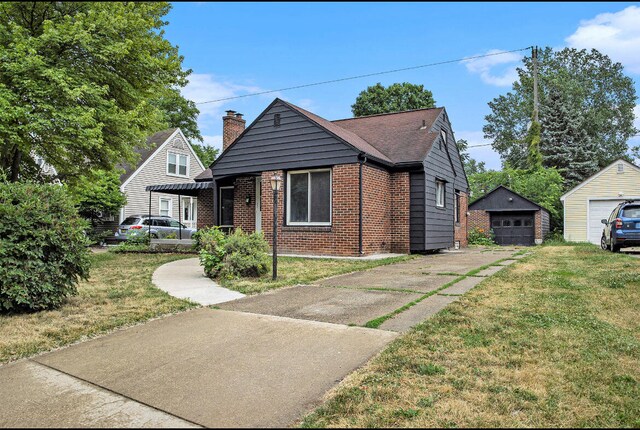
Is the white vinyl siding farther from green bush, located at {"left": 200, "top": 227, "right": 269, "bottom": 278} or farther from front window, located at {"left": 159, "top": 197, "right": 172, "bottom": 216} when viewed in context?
front window, located at {"left": 159, "top": 197, "right": 172, "bottom": 216}

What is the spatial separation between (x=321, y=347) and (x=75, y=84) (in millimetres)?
8526

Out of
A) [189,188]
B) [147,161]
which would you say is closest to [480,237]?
[189,188]

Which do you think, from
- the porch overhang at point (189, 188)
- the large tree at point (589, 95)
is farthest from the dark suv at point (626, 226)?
the large tree at point (589, 95)

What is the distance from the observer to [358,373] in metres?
3.27

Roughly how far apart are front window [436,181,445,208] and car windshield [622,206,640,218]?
17.3ft

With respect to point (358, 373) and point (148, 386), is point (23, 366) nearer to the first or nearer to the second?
point (148, 386)

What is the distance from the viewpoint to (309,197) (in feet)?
42.5

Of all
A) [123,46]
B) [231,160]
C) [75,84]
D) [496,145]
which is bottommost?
[231,160]

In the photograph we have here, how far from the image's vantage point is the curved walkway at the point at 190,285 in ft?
21.0

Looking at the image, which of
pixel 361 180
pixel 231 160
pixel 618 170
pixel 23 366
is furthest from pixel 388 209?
pixel 618 170

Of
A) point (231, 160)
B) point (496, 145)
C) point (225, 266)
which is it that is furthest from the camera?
point (496, 145)

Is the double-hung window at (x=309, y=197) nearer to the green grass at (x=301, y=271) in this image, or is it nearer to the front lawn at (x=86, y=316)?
the green grass at (x=301, y=271)

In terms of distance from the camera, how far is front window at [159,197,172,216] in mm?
26717

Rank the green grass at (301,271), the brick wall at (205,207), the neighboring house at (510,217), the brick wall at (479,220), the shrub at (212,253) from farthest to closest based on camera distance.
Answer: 1. the brick wall at (479,220)
2. the neighboring house at (510,217)
3. the brick wall at (205,207)
4. the shrub at (212,253)
5. the green grass at (301,271)
